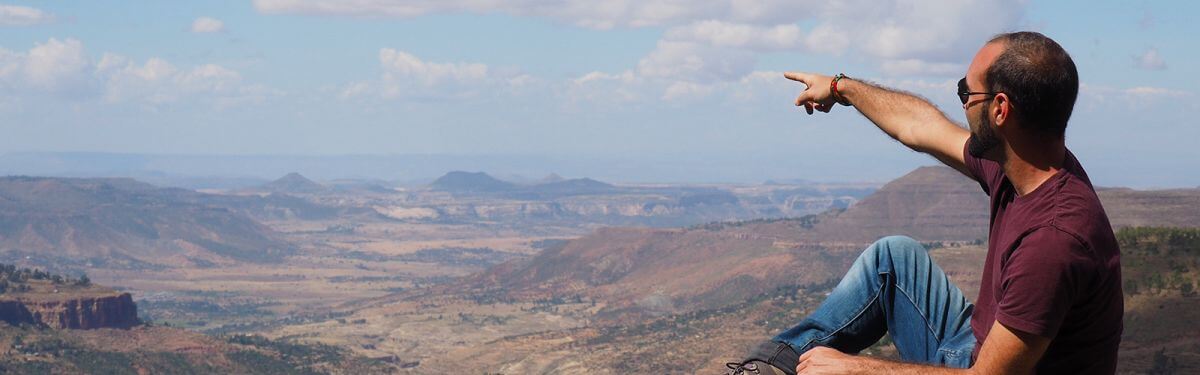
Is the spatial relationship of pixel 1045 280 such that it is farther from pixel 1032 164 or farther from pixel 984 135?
pixel 984 135

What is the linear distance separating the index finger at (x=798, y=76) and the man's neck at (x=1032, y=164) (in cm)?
241

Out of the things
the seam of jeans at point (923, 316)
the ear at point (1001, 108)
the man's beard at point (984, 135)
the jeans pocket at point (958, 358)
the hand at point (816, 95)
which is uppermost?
the hand at point (816, 95)

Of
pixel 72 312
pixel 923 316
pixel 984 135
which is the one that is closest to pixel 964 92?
pixel 984 135

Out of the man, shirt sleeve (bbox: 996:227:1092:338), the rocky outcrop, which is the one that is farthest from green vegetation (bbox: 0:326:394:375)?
shirt sleeve (bbox: 996:227:1092:338)

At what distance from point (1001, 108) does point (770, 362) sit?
2.04 metres

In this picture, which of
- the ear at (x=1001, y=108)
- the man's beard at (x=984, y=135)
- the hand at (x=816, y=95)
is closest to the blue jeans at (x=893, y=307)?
the hand at (x=816, y=95)

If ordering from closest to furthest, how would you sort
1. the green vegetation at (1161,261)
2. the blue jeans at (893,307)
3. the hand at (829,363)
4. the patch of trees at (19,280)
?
1. the hand at (829,363)
2. the blue jeans at (893,307)
3. the green vegetation at (1161,261)
4. the patch of trees at (19,280)

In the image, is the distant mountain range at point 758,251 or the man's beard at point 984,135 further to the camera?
the distant mountain range at point 758,251

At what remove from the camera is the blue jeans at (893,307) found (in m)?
7.36

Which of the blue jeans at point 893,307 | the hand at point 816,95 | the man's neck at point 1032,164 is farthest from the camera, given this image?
the hand at point 816,95

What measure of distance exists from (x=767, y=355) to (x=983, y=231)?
166 m

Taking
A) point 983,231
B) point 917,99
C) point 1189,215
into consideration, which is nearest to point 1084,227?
point 917,99

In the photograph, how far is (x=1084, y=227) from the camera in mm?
5562

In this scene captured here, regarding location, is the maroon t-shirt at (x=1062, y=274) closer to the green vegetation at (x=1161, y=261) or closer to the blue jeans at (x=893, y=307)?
the blue jeans at (x=893, y=307)
